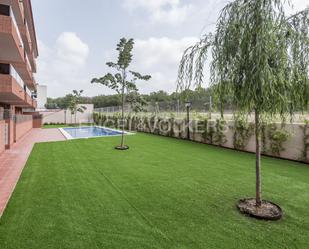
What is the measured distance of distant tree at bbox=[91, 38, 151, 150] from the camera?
37.9 ft

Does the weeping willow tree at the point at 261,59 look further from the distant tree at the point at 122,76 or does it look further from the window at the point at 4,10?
the distant tree at the point at 122,76

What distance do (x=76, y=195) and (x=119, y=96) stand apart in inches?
304

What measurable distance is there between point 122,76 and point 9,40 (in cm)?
509

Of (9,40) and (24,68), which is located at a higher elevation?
(24,68)

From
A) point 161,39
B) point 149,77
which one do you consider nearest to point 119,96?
point 149,77

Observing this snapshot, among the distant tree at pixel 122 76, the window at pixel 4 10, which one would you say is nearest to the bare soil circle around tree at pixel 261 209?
the distant tree at pixel 122 76

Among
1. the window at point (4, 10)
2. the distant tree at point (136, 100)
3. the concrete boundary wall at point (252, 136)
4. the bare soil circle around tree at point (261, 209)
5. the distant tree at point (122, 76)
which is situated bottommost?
the bare soil circle around tree at point (261, 209)

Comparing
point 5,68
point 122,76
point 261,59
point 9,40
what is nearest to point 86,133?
point 122,76

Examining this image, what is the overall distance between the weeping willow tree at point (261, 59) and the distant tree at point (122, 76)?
796 cm

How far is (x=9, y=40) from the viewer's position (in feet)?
27.0

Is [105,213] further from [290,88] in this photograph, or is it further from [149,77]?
[149,77]

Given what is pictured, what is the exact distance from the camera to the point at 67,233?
11.5 ft

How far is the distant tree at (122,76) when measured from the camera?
11.5m

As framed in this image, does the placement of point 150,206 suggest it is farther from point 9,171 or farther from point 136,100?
point 136,100
